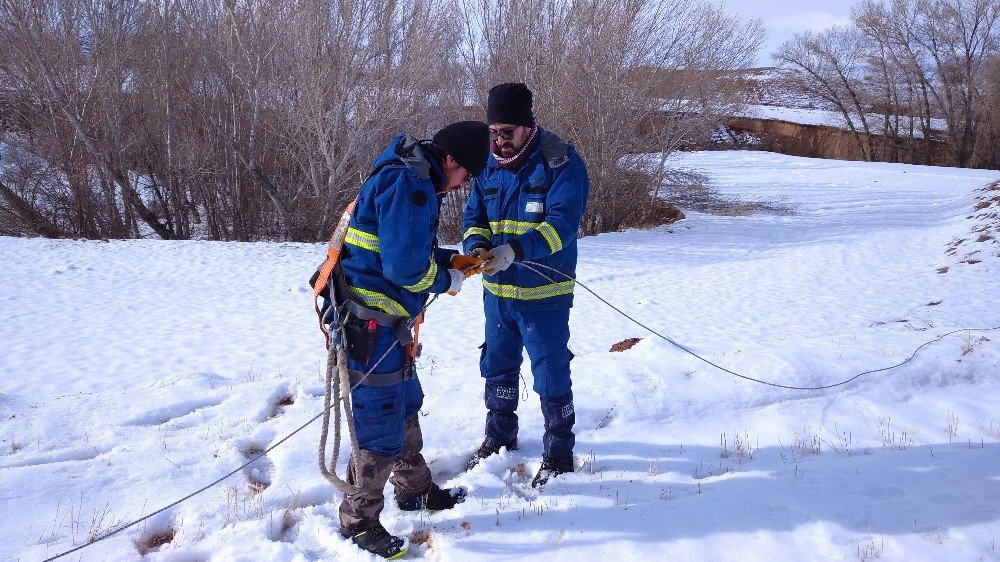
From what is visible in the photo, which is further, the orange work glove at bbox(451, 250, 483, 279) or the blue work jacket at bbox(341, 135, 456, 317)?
the orange work glove at bbox(451, 250, 483, 279)

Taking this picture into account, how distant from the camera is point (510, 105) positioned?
3.65 m

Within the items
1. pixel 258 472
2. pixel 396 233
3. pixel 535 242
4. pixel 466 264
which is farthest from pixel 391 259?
pixel 258 472

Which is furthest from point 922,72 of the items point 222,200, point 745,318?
point 222,200

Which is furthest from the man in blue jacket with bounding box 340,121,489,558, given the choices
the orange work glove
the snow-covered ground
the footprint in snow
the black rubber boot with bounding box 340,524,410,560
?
the snow-covered ground

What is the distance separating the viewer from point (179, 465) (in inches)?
157

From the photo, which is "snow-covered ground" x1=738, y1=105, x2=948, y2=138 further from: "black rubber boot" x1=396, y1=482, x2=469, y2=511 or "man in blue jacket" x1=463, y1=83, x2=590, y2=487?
"black rubber boot" x1=396, y1=482, x2=469, y2=511

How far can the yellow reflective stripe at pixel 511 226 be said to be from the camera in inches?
148

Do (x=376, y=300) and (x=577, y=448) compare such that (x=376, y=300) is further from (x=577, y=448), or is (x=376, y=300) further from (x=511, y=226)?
(x=577, y=448)

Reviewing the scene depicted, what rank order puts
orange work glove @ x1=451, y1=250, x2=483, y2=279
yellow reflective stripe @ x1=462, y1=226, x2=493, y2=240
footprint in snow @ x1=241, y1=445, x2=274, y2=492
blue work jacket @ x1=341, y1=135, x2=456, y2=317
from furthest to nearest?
1. yellow reflective stripe @ x1=462, y1=226, x2=493, y2=240
2. footprint in snow @ x1=241, y1=445, x2=274, y2=492
3. orange work glove @ x1=451, y1=250, x2=483, y2=279
4. blue work jacket @ x1=341, y1=135, x2=456, y2=317

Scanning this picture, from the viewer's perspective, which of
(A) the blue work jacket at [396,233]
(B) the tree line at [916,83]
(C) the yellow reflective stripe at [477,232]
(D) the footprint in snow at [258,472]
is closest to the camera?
(A) the blue work jacket at [396,233]

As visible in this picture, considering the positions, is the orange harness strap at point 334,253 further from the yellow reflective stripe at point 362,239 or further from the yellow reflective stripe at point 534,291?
the yellow reflective stripe at point 534,291

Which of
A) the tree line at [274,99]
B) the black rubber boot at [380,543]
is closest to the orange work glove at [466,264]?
the black rubber boot at [380,543]

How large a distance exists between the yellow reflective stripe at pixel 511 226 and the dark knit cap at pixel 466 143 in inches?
27.1

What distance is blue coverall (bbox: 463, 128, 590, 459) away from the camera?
12.0ft
